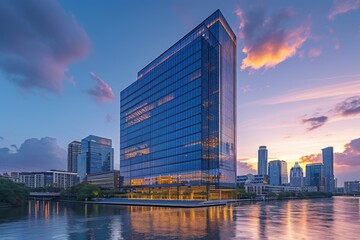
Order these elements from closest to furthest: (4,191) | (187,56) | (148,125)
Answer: (4,191) < (187,56) < (148,125)

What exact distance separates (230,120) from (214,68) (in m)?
26.5

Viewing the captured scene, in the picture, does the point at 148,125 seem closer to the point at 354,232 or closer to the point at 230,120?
the point at 230,120

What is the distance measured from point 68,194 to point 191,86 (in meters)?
115

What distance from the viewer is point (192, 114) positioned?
5027 inches

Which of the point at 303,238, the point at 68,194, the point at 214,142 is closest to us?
the point at 303,238

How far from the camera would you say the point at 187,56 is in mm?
135875

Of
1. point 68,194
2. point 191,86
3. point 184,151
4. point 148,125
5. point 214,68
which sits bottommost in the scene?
point 68,194

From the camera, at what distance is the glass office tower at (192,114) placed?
408 feet

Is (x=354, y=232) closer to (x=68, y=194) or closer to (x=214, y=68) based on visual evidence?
(x=214, y=68)

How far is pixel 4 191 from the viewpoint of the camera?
112 meters

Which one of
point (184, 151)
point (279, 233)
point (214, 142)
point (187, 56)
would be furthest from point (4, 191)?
point (279, 233)

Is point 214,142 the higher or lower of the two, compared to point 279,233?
higher

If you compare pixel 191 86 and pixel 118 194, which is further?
pixel 118 194

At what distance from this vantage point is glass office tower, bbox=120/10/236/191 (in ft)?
408
